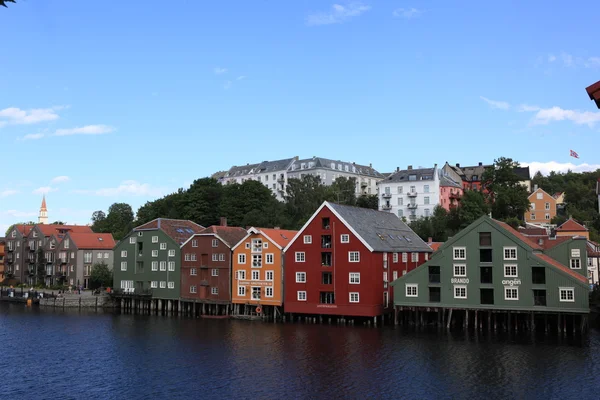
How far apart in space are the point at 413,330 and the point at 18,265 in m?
91.7

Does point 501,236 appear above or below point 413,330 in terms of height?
above

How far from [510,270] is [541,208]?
61.5 metres

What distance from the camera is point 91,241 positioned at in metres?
104

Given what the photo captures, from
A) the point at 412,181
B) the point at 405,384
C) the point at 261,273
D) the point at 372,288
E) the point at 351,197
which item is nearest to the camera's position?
the point at 405,384

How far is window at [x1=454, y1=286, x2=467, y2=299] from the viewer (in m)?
54.6

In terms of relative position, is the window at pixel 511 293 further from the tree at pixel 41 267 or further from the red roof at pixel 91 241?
the tree at pixel 41 267

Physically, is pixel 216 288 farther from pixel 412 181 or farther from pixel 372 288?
pixel 412 181

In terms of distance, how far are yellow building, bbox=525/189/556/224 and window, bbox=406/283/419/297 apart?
60.0 meters

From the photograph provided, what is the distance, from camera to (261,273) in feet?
220

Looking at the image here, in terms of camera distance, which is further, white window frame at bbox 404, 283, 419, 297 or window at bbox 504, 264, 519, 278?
white window frame at bbox 404, 283, 419, 297

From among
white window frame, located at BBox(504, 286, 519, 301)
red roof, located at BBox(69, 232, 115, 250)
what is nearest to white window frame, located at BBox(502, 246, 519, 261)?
white window frame, located at BBox(504, 286, 519, 301)

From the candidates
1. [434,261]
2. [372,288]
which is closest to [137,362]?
[372,288]

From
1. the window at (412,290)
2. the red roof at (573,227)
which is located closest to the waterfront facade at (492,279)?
the window at (412,290)

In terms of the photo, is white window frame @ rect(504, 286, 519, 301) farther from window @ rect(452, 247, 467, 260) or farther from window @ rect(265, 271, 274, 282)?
window @ rect(265, 271, 274, 282)
